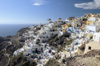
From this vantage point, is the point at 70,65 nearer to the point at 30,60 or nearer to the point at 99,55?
the point at 99,55

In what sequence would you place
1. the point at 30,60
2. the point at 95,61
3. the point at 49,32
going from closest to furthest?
the point at 95,61 < the point at 30,60 < the point at 49,32

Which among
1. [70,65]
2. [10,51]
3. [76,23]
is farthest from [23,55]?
[76,23]

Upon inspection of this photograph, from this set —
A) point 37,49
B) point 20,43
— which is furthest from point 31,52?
point 20,43

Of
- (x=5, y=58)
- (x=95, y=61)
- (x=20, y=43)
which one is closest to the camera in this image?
(x=95, y=61)

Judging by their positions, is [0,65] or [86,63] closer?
[86,63]

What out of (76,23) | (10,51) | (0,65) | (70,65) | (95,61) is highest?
(76,23)

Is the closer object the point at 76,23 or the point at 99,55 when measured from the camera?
the point at 99,55

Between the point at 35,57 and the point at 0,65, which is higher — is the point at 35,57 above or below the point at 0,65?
above

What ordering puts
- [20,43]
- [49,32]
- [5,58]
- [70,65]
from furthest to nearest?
[20,43] < [49,32] < [5,58] < [70,65]

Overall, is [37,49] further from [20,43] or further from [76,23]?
[76,23]
